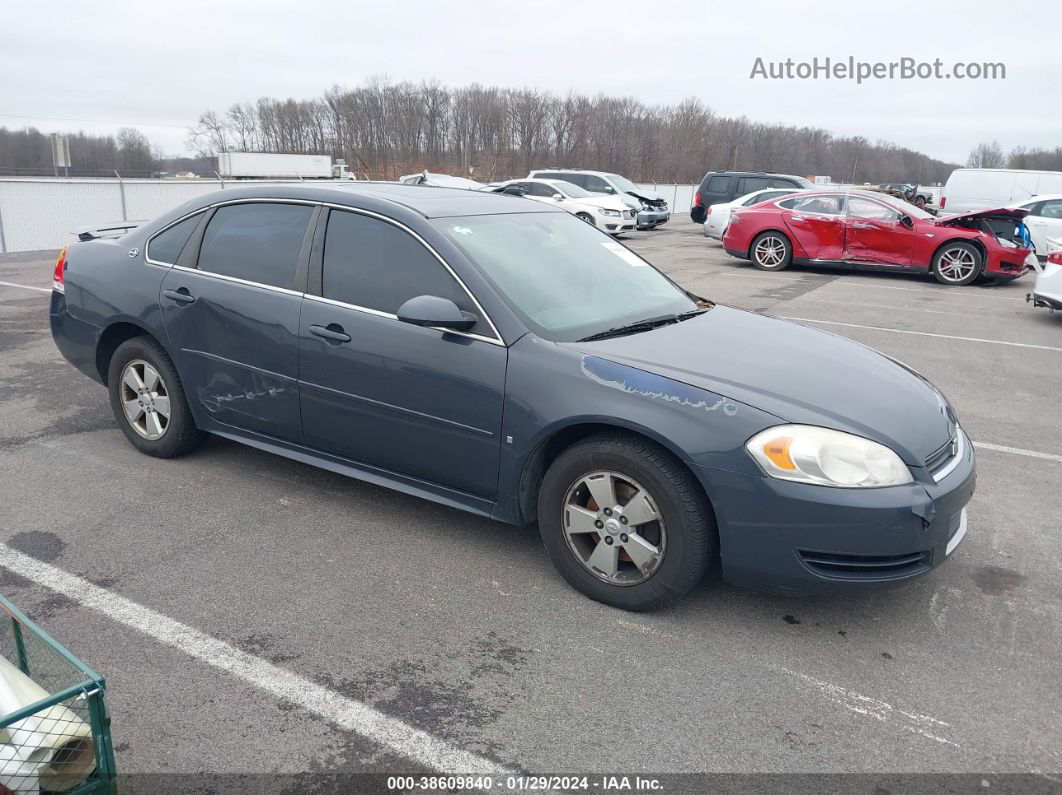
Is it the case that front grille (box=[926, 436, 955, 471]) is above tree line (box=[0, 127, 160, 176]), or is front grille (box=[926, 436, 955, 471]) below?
below

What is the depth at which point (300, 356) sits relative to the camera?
157 inches

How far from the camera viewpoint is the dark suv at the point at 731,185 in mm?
24234

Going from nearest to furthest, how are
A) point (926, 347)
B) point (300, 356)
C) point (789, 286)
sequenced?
point (300, 356), point (926, 347), point (789, 286)

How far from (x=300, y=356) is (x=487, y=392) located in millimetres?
1062

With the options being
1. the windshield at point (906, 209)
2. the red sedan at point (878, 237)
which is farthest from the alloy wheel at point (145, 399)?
the windshield at point (906, 209)

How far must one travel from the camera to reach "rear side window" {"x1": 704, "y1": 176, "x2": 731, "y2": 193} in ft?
82.6

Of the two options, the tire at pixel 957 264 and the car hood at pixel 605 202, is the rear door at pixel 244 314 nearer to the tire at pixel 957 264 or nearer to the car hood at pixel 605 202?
the tire at pixel 957 264

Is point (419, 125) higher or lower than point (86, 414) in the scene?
higher

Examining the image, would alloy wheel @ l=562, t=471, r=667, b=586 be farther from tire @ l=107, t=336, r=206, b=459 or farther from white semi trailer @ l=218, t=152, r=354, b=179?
white semi trailer @ l=218, t=152, r=354, b=179

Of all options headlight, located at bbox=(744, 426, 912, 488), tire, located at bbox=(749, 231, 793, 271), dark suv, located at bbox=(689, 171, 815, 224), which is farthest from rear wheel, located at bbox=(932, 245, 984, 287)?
headlight, located at bbox=(744, 426, 912, 488)

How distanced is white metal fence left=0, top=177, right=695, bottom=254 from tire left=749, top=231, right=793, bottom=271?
11.6m

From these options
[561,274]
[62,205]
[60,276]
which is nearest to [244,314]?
[561,274]

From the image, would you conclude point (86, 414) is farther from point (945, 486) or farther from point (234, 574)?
point (945, 486)

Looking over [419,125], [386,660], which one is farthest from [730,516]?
[419,125]
